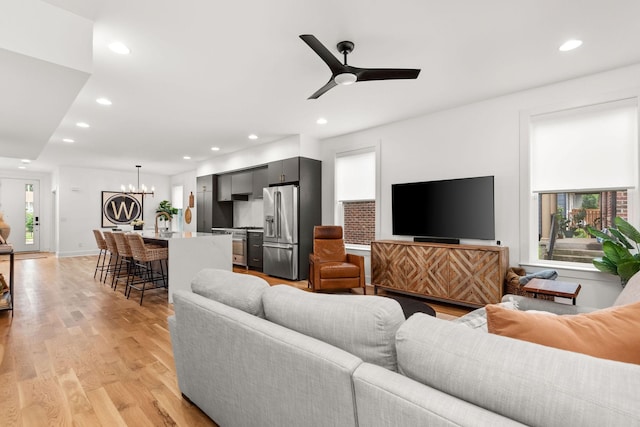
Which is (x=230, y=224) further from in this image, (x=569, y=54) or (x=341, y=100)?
(x=569, y=54)

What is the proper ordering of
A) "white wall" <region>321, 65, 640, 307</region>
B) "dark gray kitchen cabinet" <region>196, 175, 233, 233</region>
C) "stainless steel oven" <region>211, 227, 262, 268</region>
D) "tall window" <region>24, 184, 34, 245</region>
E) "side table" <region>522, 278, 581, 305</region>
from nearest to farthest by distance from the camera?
1. "side table" <region>522, 278, 581, 305</region>
2. "white wall" <region>321, 65, 640, 307</region>
3. "stainless steel oven" <region>211, 227, 262, 268</region>
4. "dark gray kitchen cabinet" <region>196, 175, 233, 233</region>
5. "tall window" <region>24, 184, 34, 245</region>

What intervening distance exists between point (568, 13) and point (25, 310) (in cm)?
628

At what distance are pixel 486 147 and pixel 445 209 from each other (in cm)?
96

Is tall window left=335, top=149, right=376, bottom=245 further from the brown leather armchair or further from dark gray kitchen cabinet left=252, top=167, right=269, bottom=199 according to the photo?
dark gray kitchen cabinet left=252, top=167, right=269, bottom=199

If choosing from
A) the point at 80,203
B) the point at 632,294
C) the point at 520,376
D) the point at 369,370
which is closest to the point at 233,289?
the point at 369,370

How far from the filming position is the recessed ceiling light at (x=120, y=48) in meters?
2.69

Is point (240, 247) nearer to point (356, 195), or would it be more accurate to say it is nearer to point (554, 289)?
point (356, 195)

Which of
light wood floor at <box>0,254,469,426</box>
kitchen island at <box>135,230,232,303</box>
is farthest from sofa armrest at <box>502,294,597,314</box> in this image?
kitchen island at <box>135,230,232,303</box>

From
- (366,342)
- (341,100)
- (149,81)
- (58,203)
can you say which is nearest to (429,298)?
(341,100)

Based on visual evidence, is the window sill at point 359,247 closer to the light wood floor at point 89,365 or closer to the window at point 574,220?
the window at point 574,220

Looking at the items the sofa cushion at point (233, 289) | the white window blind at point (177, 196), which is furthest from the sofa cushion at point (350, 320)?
the white window blind at point (177, 196)

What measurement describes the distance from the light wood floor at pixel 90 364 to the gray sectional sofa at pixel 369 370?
555 millimetres

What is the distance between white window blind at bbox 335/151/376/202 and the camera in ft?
17.6

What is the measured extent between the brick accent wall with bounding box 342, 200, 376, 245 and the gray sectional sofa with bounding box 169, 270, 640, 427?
160 inches
